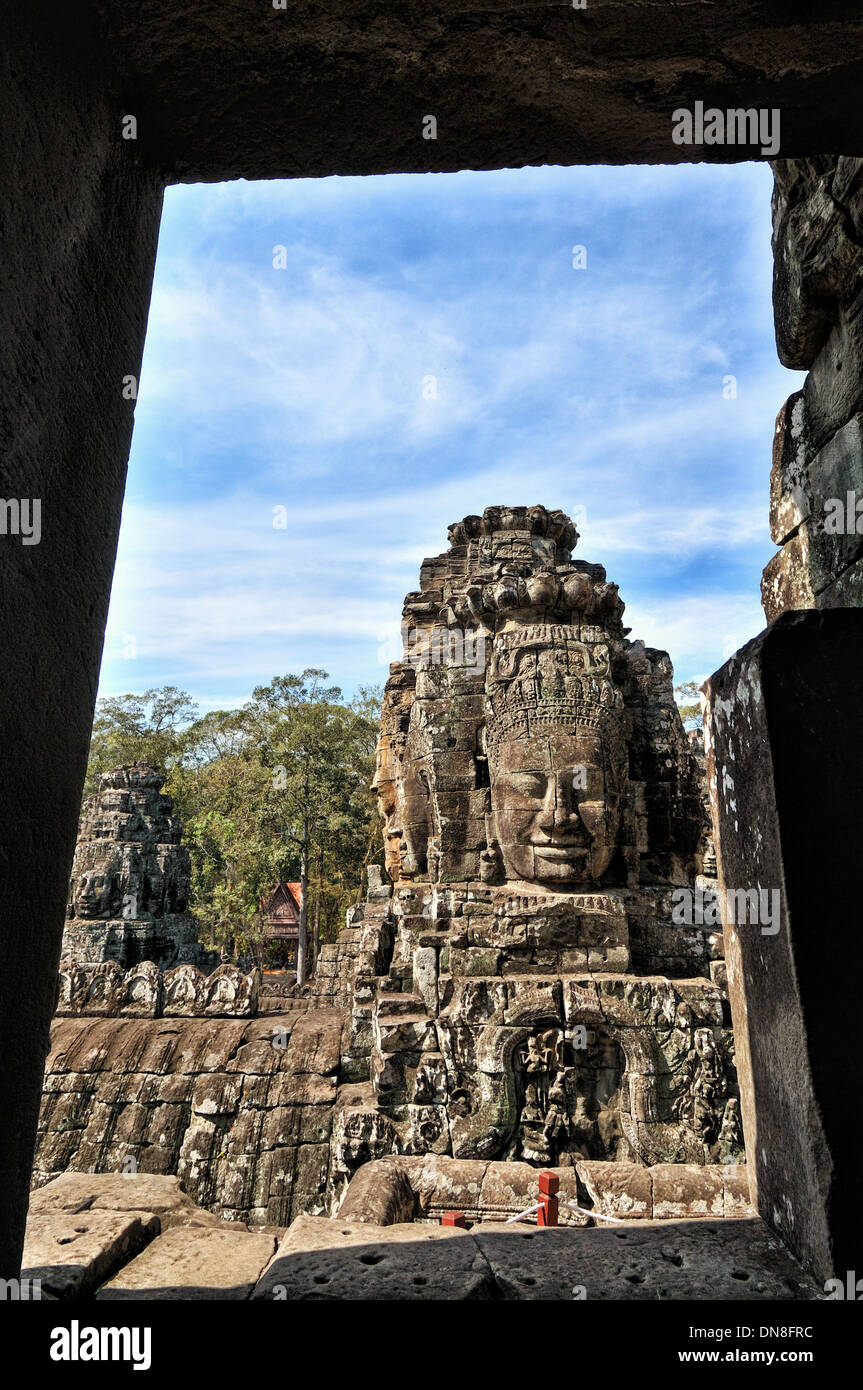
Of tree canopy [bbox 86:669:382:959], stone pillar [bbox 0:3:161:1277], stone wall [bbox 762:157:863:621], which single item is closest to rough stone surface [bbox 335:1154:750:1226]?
stone wall [bbox 762:157:863:621]

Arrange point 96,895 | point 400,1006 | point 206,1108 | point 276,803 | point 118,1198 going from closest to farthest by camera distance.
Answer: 1. point 118,1198
2. point 206,1108
3. point 400,1006
4. point 96,895
5. point 276,803

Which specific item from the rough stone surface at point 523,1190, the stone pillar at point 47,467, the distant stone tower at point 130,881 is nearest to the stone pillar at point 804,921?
the rough stone surface at point 523,1190

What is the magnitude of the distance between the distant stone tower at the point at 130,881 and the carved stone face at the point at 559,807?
10.5 m

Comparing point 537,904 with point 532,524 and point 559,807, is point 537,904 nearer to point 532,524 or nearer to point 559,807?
point 559,807

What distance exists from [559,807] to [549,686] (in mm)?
1209

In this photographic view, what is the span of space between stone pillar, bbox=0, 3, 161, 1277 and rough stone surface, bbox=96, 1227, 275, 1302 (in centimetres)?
73

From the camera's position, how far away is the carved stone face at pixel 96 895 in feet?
51.2

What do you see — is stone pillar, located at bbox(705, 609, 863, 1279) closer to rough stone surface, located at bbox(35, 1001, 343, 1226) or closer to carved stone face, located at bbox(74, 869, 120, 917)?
rough stone surface, located at bbox(35, 1001, 343, 1226)

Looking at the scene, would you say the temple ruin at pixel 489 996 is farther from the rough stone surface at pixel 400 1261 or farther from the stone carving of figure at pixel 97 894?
the stone carving of figure at pixel 97 894

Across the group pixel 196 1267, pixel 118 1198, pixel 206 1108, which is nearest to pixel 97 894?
pixel 206 1108

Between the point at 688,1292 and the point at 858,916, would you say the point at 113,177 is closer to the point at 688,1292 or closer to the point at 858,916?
the point at 858,916

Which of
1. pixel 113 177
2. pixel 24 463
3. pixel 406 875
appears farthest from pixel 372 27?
pixel 406 875

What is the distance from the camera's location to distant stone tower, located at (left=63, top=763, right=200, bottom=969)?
15430mm

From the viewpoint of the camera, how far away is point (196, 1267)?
2393 millimetres
